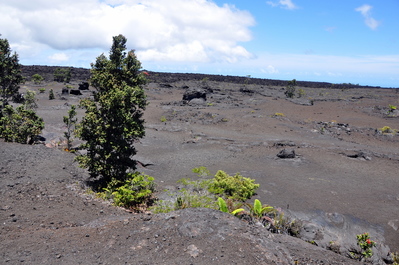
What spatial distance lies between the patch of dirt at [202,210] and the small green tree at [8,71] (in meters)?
4.02

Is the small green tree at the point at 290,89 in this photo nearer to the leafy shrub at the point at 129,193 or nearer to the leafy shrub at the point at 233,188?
the leafy shrub at the point at 233,188

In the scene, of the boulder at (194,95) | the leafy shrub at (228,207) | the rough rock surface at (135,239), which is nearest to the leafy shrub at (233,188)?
the leafy shrub at (228,207)

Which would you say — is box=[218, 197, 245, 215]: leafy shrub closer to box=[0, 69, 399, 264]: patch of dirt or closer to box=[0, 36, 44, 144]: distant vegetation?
box=[0, 69, 399, 264]: patch of dirt

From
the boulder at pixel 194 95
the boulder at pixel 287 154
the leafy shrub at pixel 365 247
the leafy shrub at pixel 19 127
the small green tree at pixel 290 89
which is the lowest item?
the leafy shrub at pixel 365 247

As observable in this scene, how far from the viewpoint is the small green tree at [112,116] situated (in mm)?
10641

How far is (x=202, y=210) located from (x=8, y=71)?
1968cm

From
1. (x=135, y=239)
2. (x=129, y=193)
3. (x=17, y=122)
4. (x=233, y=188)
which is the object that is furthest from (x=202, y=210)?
(x=17, y=122)

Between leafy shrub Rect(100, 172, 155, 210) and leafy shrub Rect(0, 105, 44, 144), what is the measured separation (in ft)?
26.1

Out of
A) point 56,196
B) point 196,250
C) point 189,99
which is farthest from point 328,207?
point 189,99

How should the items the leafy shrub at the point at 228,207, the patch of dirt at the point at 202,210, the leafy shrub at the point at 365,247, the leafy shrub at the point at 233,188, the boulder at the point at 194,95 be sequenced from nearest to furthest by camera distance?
the patch of dirt at the point at 202,210, the leafy shrub at the point at 365,247, the leafy shrub at the point at 228,207, the leafy shrub at the point at 233,188, the boulder at the point at 194,95

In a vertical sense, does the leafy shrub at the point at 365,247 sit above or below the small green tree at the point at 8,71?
below

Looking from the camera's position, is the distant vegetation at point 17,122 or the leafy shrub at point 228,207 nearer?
the leafy shrub at point 228,207

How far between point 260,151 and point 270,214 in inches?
397

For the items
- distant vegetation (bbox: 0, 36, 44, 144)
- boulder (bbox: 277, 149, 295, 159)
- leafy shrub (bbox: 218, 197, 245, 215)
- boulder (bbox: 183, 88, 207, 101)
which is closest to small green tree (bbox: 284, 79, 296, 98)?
boulder (bbox: 183, 88, 207, 101)
